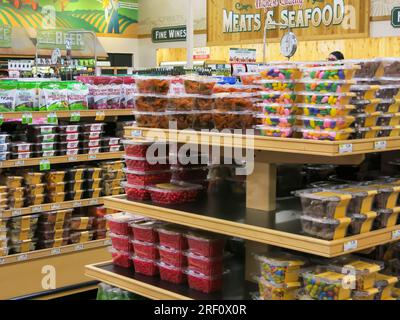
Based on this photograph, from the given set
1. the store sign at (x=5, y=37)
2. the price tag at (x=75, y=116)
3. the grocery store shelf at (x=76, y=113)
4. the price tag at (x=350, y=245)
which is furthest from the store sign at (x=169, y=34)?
the price tag at (x=350, y=245)

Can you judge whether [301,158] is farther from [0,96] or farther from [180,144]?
[0,96]

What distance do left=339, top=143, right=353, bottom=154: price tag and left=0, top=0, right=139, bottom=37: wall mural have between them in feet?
43.4

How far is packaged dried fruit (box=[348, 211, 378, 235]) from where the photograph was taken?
271cm

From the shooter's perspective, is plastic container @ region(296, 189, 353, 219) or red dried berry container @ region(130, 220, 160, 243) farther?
red dried berry container @ region(130, 220, 160, 243)

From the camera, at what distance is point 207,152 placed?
356cm

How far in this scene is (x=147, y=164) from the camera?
355cm

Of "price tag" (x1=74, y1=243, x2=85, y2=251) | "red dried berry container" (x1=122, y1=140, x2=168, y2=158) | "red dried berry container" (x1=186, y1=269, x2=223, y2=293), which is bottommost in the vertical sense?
"price tag" (x1=74, y1=243, x2=85, y2=251)

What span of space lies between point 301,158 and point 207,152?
0.72 meters

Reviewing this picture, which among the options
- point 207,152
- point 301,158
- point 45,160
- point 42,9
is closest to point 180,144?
point 207,152

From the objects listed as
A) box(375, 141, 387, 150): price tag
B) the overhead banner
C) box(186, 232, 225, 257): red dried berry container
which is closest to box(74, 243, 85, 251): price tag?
box(186, 232, 225, 257): red dried berry container

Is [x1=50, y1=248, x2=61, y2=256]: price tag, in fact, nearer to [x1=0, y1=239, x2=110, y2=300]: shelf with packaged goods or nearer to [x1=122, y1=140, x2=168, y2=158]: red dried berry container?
[x1=0, y1=239, x2=110, y2=300]: shelf with packaged goods

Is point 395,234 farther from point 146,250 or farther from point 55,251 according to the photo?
point 55,251

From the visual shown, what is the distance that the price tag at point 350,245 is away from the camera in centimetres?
259

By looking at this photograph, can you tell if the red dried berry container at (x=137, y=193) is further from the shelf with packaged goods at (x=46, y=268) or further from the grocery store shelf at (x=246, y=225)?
the shelf with packaged goods at (x=46, y=268)
